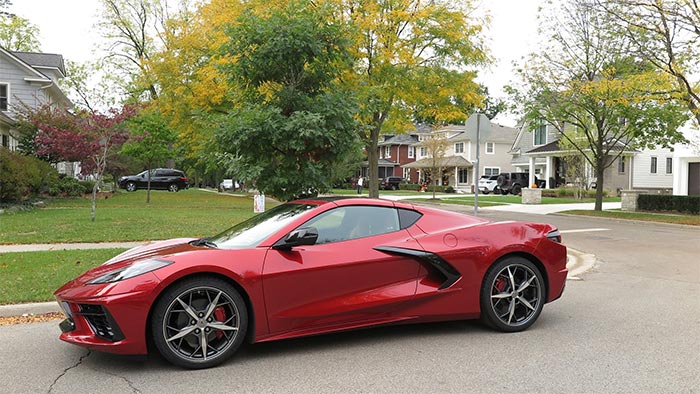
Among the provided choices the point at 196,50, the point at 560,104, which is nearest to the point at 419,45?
the point at 560,104

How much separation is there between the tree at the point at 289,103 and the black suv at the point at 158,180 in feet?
109

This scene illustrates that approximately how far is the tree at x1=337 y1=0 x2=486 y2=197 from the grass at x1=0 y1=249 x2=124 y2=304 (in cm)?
1134

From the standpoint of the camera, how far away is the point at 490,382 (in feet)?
13.2

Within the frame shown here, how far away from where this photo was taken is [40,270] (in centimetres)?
792

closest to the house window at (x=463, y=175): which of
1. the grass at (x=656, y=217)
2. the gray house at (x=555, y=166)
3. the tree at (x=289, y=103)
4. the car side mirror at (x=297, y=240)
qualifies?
the gray house at (x=555, y=166)

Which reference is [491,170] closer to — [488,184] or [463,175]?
[463,175]

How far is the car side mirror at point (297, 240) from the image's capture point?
4.57m

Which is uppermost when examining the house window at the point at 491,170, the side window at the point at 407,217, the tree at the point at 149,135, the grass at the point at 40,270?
the tree at the point at 149,135

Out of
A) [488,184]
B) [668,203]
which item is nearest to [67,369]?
[668,203]

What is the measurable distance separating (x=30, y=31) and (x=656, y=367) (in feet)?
202

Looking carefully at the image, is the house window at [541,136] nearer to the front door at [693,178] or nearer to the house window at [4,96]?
the front door at [693,178]

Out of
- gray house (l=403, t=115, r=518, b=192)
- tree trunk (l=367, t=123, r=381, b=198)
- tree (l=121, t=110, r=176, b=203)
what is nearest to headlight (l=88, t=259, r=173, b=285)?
tree trunk (l=367, t=123, r=381, b=198)

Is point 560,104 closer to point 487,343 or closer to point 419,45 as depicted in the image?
point 419,45

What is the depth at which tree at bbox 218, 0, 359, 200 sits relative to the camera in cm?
828
